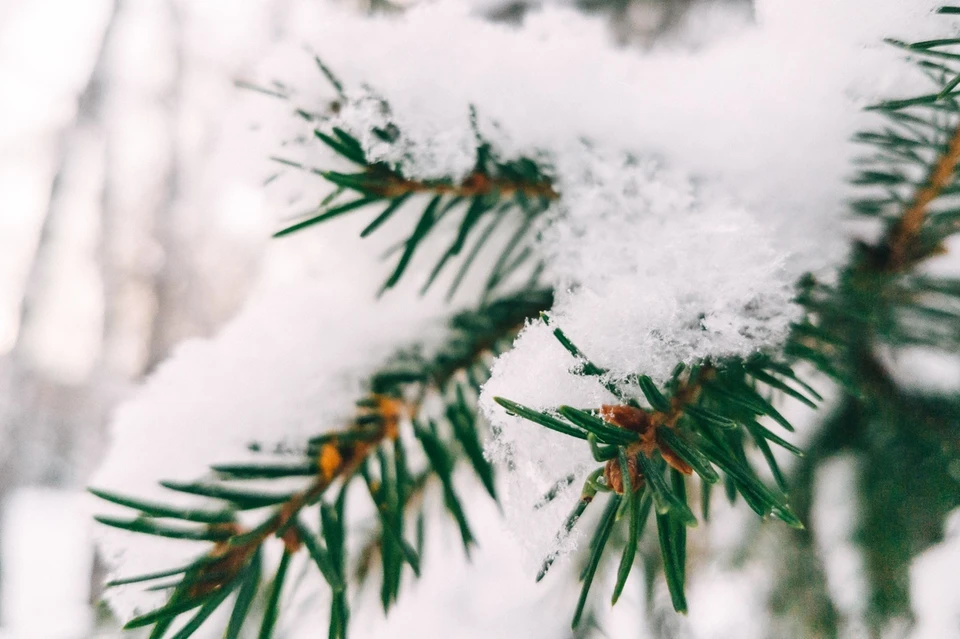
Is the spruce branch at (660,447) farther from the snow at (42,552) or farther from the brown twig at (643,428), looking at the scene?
the snow at (42,552)

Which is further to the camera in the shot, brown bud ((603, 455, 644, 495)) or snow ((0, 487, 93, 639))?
snow ((0, 487, 93, 639))

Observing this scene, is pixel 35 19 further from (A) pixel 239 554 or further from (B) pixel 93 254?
(A) pixel 239 554

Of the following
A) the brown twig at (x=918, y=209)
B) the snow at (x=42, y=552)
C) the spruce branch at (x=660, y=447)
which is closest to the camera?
the spruce branch at (x=660, y=447)

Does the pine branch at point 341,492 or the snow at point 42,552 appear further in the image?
the snow at point 42,552

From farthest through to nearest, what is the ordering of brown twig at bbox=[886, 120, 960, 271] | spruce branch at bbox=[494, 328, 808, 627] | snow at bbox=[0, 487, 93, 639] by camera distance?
snow at bbox=[0, 487, 93, 639] < brown twig at bbox=[886, 120, 960, 271] < spruce branch at bbox=[494, 328, 808, 627]

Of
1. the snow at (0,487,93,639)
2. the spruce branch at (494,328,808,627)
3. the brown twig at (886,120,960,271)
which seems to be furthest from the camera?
the snow at (0,487,93,639)

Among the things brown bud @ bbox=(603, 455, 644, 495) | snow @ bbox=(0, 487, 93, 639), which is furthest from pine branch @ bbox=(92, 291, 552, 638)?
snow @ bbox=(0, 487, 93, 639)

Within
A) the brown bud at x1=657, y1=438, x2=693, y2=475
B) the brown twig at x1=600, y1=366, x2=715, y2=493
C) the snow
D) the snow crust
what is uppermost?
the snow crust

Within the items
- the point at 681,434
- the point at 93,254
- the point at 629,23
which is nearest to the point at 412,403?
the point at 681,434

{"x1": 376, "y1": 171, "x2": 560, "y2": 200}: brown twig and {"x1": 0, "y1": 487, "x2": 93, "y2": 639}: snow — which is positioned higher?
{"x1": 376, "y1": 171, "x2": 560, "y2": 200}: brown twig

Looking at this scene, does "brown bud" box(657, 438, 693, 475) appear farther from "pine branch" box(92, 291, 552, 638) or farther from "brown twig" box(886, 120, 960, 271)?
"brown twig" box(886, 120, 960, 271)

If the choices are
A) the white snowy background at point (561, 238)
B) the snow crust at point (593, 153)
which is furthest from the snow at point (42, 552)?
the snow crust at point (593, 153)
